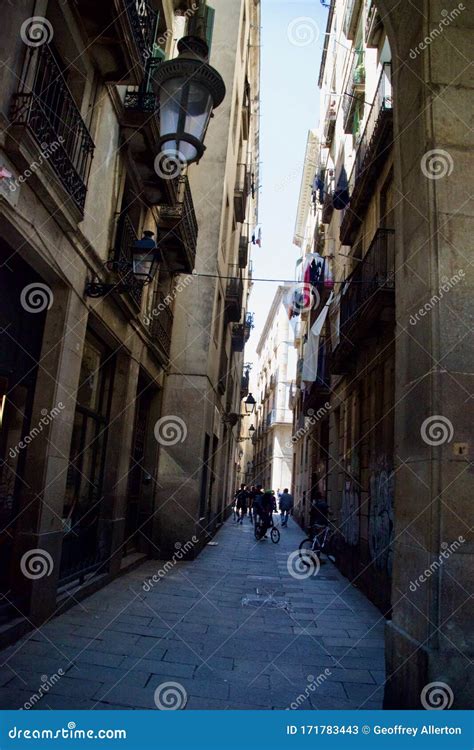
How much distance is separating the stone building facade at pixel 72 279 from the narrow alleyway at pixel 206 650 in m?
0.66

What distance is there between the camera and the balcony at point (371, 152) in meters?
9.90

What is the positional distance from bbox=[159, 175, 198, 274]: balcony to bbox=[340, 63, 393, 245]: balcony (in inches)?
150

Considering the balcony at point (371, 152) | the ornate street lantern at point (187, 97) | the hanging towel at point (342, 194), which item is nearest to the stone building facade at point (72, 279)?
the ornate street lantern at point (187, 97)

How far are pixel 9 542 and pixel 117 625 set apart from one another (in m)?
1.63

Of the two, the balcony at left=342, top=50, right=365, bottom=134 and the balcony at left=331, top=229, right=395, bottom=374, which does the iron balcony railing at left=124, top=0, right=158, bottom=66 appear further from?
the balcony at left=342, top=50, right=365, bottom=134

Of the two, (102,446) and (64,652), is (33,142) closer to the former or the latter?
(64,652)

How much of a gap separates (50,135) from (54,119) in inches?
22.8

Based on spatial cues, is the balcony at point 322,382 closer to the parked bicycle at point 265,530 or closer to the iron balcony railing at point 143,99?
the parked bicycle at point 265,530

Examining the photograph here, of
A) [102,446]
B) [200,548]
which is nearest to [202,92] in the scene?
[102,446]

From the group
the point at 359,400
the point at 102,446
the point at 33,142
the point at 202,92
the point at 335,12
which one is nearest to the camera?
the point at 202,92

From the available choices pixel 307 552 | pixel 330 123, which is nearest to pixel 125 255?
pixel 307 552

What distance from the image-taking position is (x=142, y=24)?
7.80 metres

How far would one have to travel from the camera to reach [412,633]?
381cm

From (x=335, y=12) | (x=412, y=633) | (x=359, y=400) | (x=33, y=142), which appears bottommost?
(x=412, y=633)
